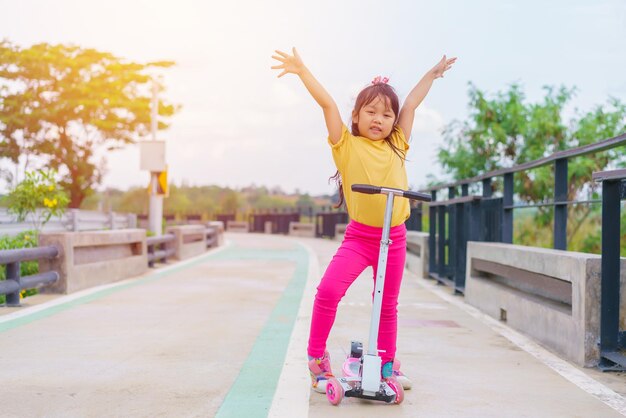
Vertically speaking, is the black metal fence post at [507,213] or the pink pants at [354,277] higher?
the black metal fence post at [507,213]

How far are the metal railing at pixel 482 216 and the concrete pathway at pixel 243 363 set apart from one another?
0.87m

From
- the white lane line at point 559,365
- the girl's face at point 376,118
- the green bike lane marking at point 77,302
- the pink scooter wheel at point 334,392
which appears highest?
the girl's face at point 376,118

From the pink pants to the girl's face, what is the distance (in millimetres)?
500

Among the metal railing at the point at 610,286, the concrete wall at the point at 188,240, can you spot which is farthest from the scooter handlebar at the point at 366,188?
the concrete wall at the point at 188,240

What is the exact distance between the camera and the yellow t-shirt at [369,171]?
4184mm

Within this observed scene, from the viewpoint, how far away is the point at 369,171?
13.8ft

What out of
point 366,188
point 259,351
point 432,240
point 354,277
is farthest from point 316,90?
point 432,240

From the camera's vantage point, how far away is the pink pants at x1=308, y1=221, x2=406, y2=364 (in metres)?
4.19

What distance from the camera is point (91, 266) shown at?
10.1 metres

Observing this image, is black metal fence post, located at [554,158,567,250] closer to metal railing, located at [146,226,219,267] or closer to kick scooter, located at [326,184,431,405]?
kick scooter, located at [326,184,431,405]

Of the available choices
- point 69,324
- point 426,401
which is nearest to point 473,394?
point 426,401

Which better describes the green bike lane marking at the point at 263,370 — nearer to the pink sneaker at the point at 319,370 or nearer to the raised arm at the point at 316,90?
the pink sneaker at the point at 319,370

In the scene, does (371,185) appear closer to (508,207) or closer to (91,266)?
(508,207)

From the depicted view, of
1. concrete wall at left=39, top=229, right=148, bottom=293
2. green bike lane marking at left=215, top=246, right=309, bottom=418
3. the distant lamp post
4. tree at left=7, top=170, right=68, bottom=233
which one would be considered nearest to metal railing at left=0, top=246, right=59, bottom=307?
concrete wall at left=39, top=229, right=148, bottom=293
